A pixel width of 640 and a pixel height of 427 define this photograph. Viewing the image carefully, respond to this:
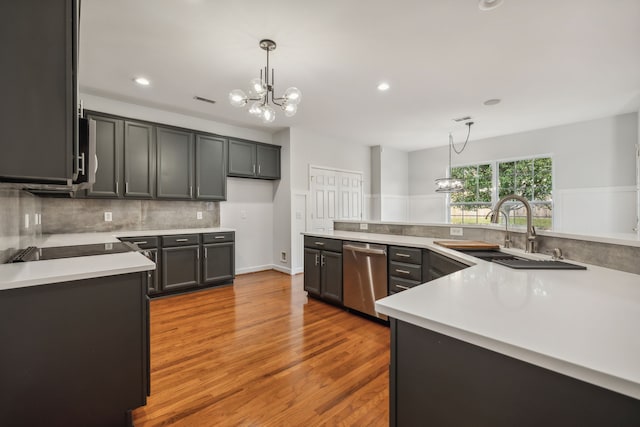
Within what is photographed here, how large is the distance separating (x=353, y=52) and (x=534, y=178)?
199 inches

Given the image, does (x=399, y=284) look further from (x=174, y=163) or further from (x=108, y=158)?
(x=108, y=158)

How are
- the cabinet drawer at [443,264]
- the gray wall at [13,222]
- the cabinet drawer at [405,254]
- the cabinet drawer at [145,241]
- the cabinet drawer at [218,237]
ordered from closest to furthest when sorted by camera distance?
1. the gray wall at [13,222]
2. the cabinet drawer at [443,264]
3. the cabinet drawer at [405,254]
4. the cabinet drawer at [145,241]
5. the cabinet drawer at [218,237]

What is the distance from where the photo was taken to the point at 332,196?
604 centimetres

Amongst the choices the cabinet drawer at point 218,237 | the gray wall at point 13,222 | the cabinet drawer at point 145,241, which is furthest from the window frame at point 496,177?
the gray wall at point 13,222

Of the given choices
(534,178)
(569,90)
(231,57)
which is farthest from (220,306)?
(534,178)

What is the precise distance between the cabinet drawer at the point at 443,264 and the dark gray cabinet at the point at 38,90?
7.43 feet

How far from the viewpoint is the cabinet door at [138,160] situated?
148 inches

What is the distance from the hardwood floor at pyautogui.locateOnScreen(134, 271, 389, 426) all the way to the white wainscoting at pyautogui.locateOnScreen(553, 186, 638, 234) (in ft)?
14.2

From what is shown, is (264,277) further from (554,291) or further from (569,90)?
(569,90)

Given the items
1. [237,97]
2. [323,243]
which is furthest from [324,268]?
[237,97]

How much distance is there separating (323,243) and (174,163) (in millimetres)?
2513

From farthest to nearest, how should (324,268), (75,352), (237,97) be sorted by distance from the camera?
(324,268) < (237,97) < (75,352)

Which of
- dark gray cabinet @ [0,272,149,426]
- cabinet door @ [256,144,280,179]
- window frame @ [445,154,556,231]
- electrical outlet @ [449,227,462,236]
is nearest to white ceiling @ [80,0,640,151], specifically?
cabinet door @ [256,144,280,179]

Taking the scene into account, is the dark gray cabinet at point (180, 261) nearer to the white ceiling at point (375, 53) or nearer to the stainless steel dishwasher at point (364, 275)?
the white ceiling at point (375, 53)
